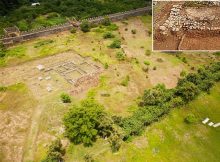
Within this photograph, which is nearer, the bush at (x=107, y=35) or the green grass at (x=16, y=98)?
the green grass at (x=16, y=98)

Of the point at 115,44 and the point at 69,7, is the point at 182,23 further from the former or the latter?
the point at 69,7

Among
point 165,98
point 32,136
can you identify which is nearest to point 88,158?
point 32,136

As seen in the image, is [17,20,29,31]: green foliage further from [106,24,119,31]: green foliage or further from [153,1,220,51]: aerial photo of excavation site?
[153,1,220,51]: aerial photo of excavation site

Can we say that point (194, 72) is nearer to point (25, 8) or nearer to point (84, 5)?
point (84, 5)

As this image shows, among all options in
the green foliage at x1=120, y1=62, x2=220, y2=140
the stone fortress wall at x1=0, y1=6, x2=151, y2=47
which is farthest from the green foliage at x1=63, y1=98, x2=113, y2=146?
the stone fortress wall at x1=0, y1=6, x2=151, y2=47

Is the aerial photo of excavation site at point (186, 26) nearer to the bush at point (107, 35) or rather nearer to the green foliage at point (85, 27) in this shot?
the bush at point (107, 35)

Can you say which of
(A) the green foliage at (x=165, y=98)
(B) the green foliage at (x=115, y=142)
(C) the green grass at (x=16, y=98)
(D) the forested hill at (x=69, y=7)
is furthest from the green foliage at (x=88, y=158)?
(D) the forested hill at (x=69, y=7)
